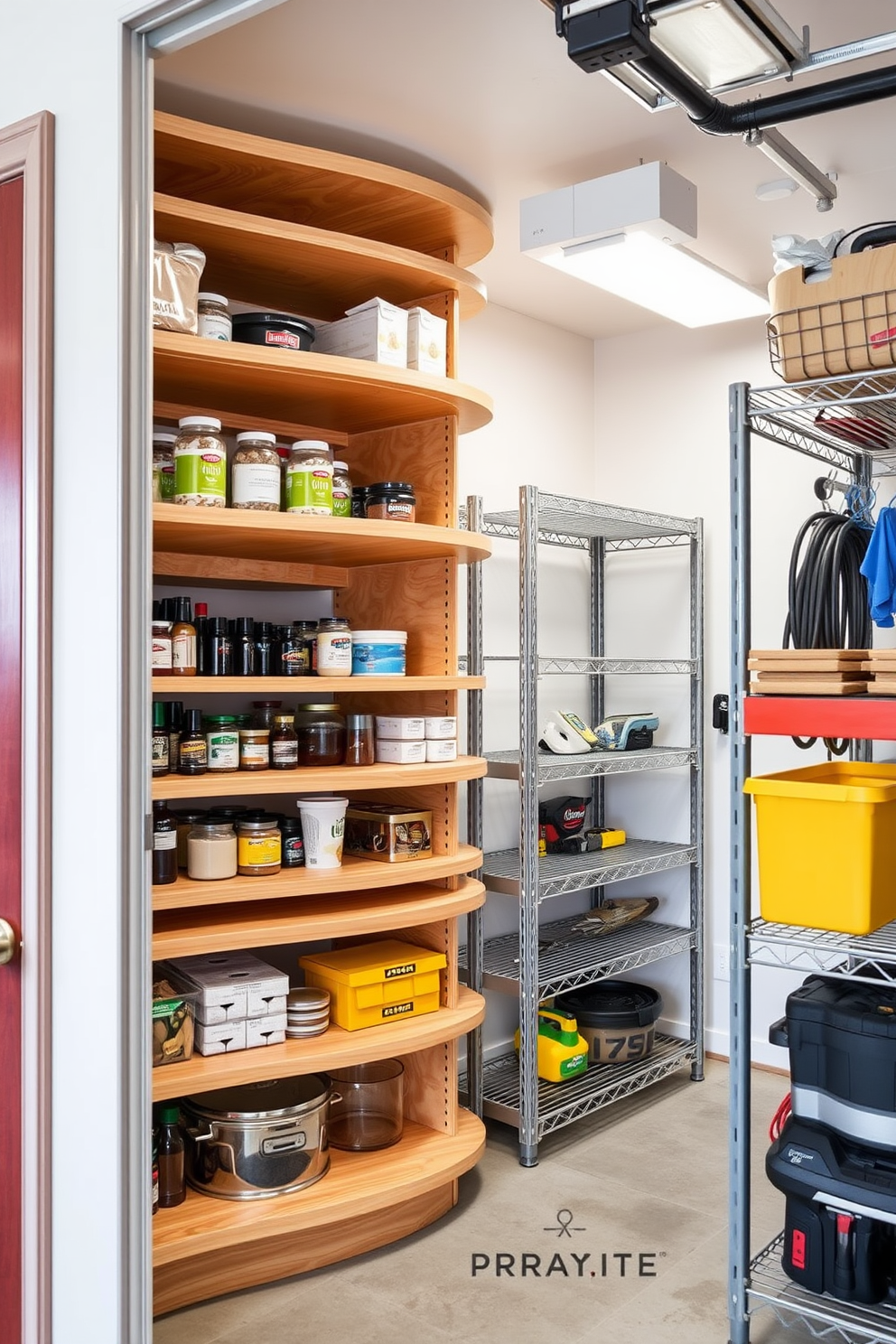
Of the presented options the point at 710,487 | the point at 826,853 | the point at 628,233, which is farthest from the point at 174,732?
the point at 710,487

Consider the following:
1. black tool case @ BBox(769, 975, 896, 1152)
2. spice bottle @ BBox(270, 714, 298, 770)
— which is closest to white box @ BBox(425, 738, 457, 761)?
spice bottle @ BBox(270, 714, 298, 770)

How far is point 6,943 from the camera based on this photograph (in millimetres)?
1672

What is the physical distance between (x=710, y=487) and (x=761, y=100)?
6.62 ft

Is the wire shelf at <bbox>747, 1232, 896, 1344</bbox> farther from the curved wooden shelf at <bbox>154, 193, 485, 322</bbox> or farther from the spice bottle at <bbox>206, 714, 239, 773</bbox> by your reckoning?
the curved wooden shelf at <bbox>154, 193, 485, 322</bbox>

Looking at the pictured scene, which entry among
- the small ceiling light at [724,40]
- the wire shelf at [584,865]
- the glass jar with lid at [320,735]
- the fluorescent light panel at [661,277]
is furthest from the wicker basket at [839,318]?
the wire shelf at [584,865]

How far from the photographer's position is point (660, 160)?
2.71m

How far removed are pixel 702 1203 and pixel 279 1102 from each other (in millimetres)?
1170

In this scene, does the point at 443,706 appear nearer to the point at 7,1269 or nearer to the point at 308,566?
the point at 308,566

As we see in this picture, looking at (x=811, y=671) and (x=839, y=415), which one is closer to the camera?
(x=811, y=671)

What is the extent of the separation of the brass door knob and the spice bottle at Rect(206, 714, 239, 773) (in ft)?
2.52

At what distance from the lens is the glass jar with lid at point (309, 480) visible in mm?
2443

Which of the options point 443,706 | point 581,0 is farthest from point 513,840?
point 581,0

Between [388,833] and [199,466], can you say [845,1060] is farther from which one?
[199,466]

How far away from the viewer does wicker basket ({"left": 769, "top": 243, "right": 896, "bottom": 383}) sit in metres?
2.05
